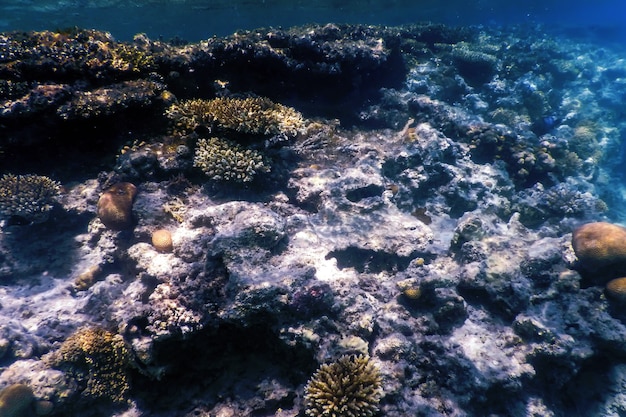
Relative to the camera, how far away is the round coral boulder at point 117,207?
19.1 ft

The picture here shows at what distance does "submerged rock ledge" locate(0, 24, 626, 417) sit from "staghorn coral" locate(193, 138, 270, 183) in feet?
0.13

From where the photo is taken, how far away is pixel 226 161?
613cm

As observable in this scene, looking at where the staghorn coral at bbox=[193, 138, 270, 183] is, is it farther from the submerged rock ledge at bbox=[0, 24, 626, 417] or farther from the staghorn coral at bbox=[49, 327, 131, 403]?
the staghorn coral at bbox=[49, 327, 131, 403]

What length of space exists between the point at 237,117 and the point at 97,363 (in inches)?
185

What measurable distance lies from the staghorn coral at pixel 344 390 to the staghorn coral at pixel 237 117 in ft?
14.9

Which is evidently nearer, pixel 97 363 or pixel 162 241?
pixel 97 363

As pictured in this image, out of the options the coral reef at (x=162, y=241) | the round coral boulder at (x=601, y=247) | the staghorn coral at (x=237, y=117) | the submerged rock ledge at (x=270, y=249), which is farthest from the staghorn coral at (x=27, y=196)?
the round coral boulder at (x=601, y=247)

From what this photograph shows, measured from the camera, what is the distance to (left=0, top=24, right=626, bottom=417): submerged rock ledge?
443 cm

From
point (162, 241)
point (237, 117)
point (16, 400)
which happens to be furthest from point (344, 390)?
point (237, 117)

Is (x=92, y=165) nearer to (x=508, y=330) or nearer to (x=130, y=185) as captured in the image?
(x=130, y=185)

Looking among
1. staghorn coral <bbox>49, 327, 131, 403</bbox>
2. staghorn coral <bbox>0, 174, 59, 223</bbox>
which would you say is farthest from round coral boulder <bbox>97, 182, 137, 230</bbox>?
staghorn coral <bbox>49, 327, 131, 403</bbox>

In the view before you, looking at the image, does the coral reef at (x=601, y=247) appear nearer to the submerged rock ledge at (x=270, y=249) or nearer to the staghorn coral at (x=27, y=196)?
the submerged rock ledge at (x=270, y=249)

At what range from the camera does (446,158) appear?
9203 millimetres

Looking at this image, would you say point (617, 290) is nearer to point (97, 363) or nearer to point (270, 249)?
point (270, 249)
